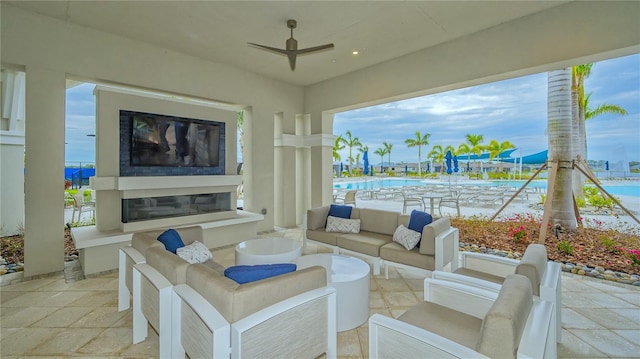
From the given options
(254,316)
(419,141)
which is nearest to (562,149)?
(254,316)

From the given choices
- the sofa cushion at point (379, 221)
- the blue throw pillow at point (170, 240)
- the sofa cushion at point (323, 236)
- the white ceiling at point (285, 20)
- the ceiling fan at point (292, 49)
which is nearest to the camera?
the blue throw pillow at point (170, 240)

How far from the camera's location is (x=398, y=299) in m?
3.16

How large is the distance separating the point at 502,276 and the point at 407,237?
115 cm

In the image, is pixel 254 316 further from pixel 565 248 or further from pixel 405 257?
pixel 565 248

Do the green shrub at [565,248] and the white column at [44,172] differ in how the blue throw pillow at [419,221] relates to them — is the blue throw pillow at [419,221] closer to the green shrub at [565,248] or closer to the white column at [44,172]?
the green shrub at [565,248]

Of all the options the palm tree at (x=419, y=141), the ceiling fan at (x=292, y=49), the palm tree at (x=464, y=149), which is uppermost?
the palm tree at (x=419, y=141)

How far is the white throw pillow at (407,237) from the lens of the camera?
11.8ft

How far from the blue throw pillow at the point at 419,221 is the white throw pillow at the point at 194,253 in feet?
8.64

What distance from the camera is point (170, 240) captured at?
290 centimetres

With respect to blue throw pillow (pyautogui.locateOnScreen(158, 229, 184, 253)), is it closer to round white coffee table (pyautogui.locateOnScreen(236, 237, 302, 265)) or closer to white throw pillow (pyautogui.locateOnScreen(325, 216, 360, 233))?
round white coffee table (pyautogui.locateOnScreen(236, 237, 302, 265))

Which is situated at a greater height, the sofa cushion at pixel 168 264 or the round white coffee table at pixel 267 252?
the sofa cushion at pixel 168 264

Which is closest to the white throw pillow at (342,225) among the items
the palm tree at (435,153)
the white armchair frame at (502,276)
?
the white armchair frame at (502,276)

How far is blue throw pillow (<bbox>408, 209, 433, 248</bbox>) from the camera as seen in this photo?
371 centimetres

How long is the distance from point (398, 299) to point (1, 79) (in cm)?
948
